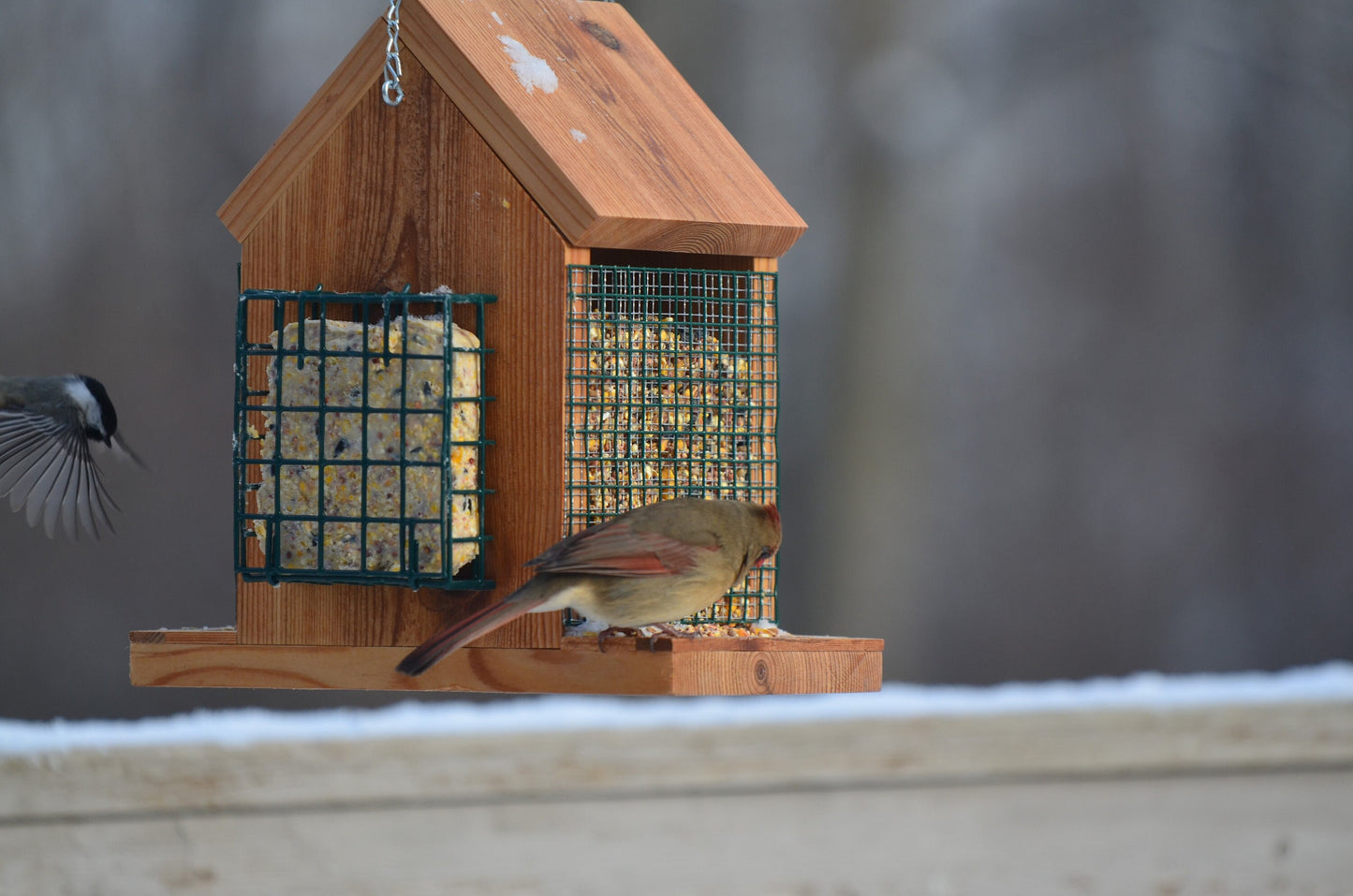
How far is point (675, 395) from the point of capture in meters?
3.67

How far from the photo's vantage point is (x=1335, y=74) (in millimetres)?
6918

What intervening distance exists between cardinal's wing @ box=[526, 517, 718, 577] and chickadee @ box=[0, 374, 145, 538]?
167 cm

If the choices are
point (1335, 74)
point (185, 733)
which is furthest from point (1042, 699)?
point (1335, 74)

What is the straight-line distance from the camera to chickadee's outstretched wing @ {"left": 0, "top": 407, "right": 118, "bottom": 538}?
4207 millimetres

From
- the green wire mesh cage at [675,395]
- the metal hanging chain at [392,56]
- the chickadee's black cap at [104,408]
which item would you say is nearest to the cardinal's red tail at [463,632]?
the green wire mesh cage at [675,395]

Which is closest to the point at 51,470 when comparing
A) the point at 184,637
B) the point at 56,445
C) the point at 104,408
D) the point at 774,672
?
the point at 56,445

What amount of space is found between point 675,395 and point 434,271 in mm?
645

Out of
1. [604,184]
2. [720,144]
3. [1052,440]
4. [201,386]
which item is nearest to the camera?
[604,184]

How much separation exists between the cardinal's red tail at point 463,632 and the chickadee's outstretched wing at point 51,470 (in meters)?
1.64

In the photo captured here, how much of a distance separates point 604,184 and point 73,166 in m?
3.50

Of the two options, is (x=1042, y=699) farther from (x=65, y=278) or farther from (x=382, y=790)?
(x=65, y=278)

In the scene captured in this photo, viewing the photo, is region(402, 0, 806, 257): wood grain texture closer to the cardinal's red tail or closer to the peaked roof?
the peaked roof

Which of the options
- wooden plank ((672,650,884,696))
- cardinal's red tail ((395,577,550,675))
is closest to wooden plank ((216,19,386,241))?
cardinal's red tail ((395,577,550,675))

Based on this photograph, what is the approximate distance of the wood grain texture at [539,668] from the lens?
3.10 m
